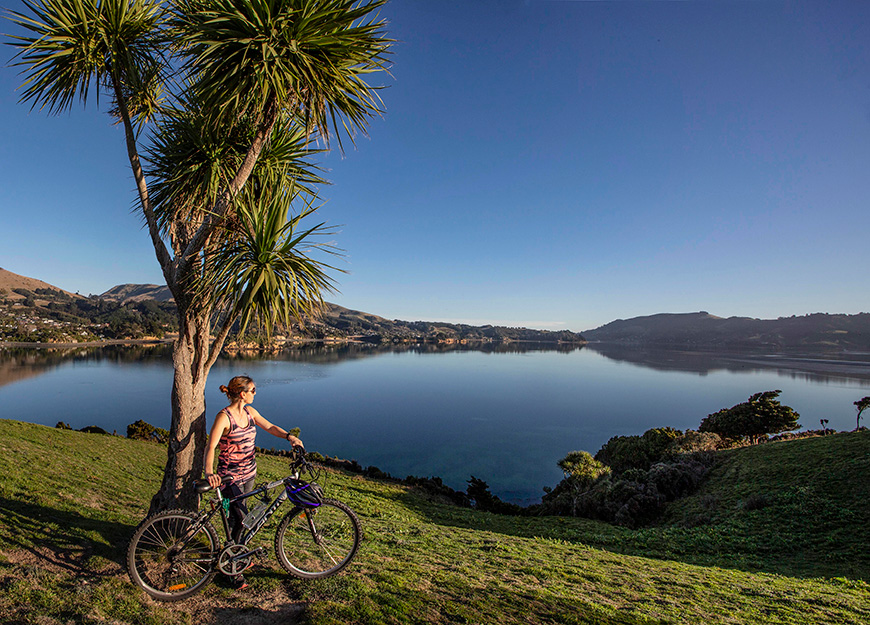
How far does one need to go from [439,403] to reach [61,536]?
5743 cm

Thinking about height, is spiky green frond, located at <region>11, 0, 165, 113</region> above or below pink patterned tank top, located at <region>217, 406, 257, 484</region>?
above

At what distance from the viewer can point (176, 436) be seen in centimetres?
412

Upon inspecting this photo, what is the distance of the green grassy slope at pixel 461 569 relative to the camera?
321 centimetres

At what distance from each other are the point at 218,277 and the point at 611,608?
5.76 m

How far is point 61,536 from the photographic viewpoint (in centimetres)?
424

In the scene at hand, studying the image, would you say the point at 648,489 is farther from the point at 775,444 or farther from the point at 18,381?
the point at 18,381

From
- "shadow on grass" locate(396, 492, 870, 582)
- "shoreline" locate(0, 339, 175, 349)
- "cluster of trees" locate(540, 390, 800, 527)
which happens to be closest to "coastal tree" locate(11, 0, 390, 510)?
"shadow on grass" locate(396, 492, 870, 582)

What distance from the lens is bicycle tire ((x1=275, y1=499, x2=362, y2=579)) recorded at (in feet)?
11.9

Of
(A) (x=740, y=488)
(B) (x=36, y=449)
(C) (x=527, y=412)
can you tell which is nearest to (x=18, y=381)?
(B) (x=36, y=449)

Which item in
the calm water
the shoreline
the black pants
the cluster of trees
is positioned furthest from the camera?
the shoreline

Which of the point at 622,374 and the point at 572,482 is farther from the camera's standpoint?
the point at 622,374

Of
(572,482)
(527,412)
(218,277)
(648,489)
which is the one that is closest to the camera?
(218,277)

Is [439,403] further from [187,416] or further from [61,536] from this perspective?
[187,416]

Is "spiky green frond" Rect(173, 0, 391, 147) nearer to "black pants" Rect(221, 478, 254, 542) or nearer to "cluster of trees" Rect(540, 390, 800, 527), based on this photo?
"black pants" Rect(221, 478, 254, 542)
